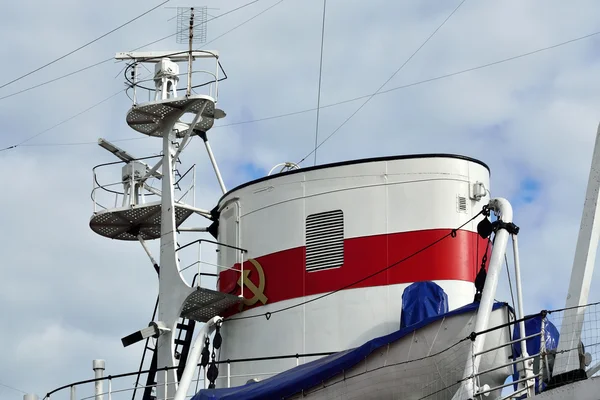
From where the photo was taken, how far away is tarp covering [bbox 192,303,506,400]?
14.6 m

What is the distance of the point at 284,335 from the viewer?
57.2 feet

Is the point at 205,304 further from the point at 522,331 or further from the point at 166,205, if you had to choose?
the point at 522,331

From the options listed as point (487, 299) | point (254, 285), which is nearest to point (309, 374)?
point (487, 299)

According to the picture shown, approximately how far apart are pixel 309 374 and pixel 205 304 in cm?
361

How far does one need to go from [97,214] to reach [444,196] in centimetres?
605

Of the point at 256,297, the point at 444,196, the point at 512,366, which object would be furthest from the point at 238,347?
the point at 512,366

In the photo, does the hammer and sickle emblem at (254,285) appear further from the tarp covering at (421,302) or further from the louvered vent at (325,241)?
the tarp covering at (421,302)

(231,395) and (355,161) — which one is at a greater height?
(355,161)

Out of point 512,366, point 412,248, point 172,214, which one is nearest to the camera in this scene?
point 512,366

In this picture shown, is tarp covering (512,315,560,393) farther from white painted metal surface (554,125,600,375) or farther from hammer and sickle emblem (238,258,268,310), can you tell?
hammer and sickle emblem (238,258,268,310)

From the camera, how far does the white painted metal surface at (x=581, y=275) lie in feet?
41.0

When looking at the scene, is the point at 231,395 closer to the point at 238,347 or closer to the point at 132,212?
the point at 238,347

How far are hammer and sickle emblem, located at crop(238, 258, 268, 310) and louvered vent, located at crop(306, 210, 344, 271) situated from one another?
0.83m

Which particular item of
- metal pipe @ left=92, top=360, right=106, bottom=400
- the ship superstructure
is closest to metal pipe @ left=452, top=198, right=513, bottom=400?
the ship superstructure
